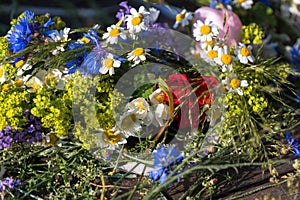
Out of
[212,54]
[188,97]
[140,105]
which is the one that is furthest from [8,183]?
[212,54]

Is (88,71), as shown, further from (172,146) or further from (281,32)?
(281,32)

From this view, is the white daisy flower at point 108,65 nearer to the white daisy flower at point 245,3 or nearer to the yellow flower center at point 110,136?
the yellow flower center at point 110,136

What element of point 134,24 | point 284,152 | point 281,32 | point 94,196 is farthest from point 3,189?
point 281,32

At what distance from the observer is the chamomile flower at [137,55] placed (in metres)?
1.45

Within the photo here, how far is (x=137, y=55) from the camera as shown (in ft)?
4.78

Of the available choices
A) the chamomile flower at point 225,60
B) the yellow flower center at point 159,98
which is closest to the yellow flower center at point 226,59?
the chamomile flower at point 225,60

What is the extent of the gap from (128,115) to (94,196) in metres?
0.19

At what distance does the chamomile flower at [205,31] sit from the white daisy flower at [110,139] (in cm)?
30

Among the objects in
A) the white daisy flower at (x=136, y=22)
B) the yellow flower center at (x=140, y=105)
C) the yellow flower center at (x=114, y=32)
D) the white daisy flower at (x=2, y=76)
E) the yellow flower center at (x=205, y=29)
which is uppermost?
→ the white daisy flower at (x=136, y=22)

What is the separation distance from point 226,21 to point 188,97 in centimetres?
27

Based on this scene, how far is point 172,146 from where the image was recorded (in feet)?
4.46

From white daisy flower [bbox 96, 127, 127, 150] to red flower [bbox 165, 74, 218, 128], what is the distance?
14 cm

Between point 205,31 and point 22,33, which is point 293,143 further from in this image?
point 22,33

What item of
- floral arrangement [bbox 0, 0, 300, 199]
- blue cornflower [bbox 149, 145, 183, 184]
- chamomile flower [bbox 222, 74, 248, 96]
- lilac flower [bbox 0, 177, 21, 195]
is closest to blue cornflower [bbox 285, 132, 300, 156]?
floral arrangement [bbox 0, 0, 300, 199]
